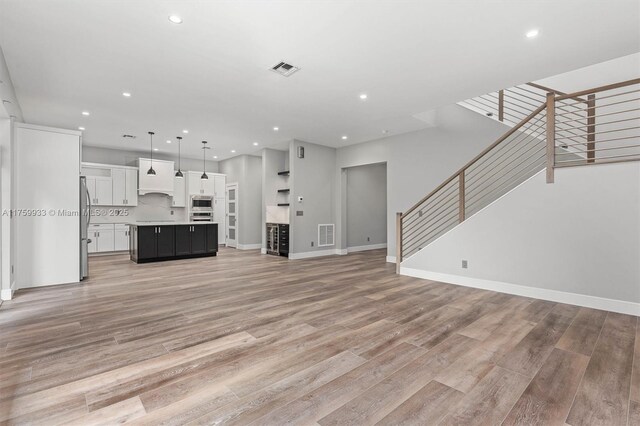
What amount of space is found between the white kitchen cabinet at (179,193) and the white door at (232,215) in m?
1.40

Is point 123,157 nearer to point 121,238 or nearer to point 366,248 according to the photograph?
point 121,238

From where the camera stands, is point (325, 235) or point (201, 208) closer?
point (325, 235)

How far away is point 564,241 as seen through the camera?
3.96m

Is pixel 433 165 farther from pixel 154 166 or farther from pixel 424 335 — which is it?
pixel 154 166

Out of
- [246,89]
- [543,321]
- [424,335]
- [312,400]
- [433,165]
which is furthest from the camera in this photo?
[433,165]

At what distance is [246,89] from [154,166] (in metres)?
6.03

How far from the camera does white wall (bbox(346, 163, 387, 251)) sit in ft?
29.7

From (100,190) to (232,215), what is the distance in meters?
3.73

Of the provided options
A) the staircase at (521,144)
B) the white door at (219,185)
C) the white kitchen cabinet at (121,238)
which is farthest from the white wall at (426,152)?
the white kitchen cabinet at (121,238)

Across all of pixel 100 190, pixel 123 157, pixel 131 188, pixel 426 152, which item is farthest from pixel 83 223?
pixel 426 152

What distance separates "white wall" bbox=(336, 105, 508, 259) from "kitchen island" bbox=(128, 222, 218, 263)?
4.41 meters

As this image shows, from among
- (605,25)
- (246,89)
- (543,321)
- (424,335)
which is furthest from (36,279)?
(605,25)

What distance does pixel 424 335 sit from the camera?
9.36ft

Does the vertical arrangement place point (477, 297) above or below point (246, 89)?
below
